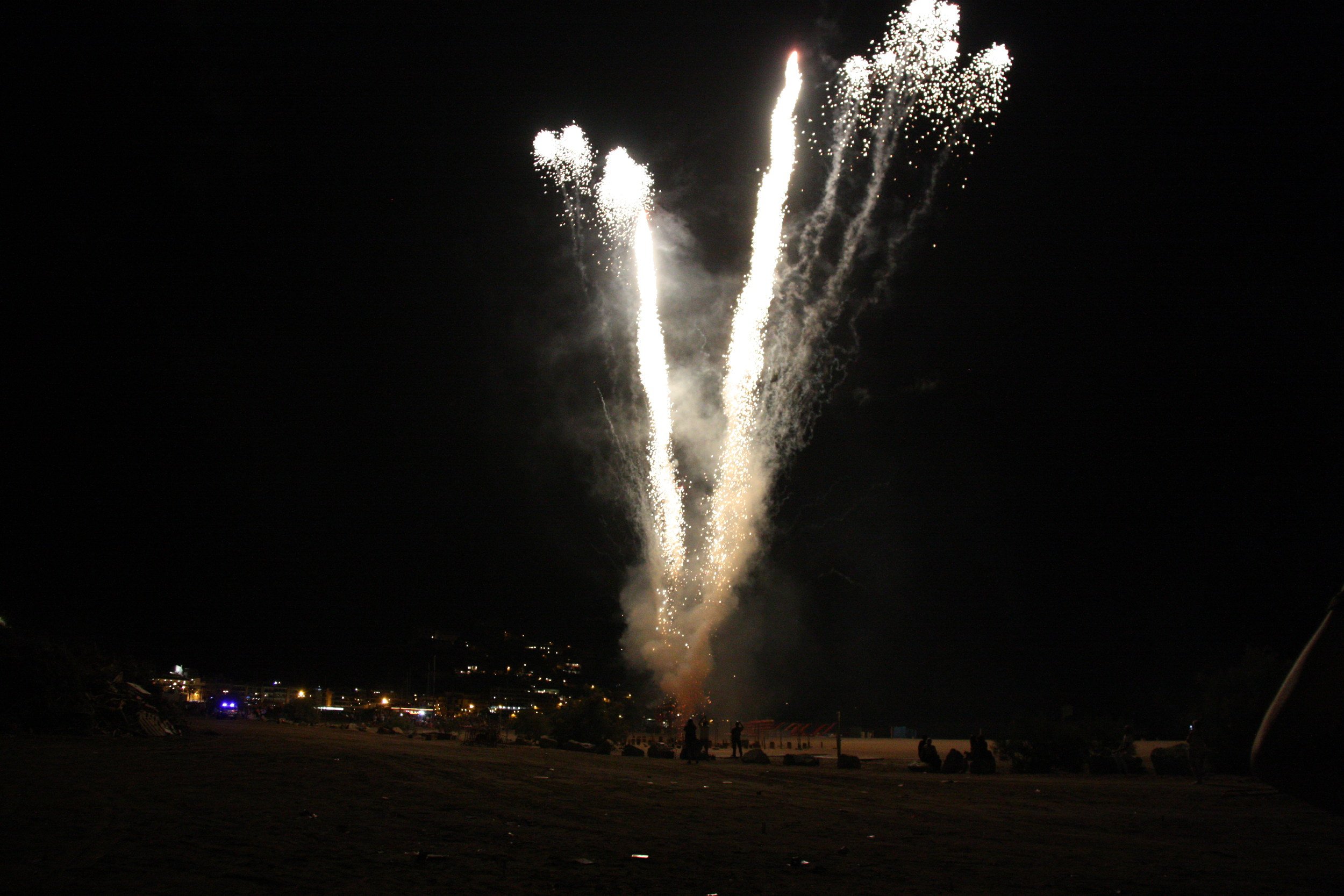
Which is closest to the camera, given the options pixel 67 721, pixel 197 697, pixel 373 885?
pixel 373 885

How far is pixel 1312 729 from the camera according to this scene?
1.64 meters

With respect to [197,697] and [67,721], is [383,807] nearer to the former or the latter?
[67,721]

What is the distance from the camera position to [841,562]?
5953 centimetres

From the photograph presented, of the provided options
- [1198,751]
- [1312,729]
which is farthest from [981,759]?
[1312,729]

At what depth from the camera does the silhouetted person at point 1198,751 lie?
16.0m

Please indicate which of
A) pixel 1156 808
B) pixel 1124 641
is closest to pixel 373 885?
pixel 1156 808

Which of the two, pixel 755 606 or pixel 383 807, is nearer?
pixel 383 807

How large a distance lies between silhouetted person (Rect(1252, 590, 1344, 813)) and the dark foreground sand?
4.19m

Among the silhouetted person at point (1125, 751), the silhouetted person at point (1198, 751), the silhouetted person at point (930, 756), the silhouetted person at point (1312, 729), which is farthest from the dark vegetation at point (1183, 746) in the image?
the silhouetted person at point (1312, 729)

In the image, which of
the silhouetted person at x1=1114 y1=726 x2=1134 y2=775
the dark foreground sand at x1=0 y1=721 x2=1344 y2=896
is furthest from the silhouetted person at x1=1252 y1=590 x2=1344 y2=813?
the silhouetted person at x1=1114 y1=726 x2=1134 y2=775

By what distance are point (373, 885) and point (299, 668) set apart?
56.4 meters

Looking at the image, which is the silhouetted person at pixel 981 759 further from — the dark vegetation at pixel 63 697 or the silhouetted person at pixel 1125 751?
the dark vegetation at pixel 63 697

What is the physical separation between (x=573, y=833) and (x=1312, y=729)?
22.0 ft

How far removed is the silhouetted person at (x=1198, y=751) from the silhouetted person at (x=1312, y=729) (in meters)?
17.0
